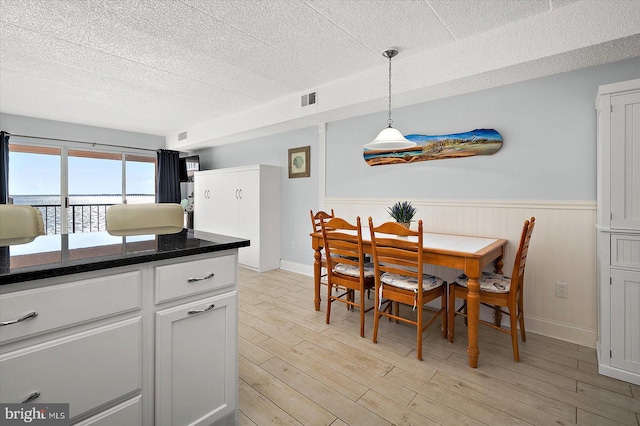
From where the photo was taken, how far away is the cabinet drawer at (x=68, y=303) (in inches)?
33.7

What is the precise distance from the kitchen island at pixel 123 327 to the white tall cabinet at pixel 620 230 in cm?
225

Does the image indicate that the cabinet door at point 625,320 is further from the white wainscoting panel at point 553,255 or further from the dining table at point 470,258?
the dining table at point 470,258

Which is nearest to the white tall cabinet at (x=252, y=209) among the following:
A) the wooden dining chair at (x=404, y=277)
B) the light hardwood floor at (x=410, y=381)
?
the light hardwood floor at (x=410, y=381)

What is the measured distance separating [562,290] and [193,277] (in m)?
2.77

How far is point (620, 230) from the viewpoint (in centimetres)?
186

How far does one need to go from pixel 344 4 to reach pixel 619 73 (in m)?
2.06

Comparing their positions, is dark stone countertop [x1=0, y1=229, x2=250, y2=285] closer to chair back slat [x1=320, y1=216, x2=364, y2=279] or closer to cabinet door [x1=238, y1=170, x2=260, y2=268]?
chair back slat [x1=320, y1=216, x2=364, y2=279]

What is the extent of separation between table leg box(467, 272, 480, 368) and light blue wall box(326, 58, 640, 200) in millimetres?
1102

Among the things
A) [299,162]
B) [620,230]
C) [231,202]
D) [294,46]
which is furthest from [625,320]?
[231,202]

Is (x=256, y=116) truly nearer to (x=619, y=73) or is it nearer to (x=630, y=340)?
(x=619, y=73)

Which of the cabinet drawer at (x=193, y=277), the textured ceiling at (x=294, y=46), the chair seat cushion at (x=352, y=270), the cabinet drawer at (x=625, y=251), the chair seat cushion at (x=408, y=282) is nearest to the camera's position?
the cabinet drawer at (x=193, y=277)

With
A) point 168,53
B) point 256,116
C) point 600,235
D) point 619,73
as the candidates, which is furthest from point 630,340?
point 256,116

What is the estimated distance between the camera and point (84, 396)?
1.00m

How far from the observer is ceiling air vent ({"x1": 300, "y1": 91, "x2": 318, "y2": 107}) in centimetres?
357
